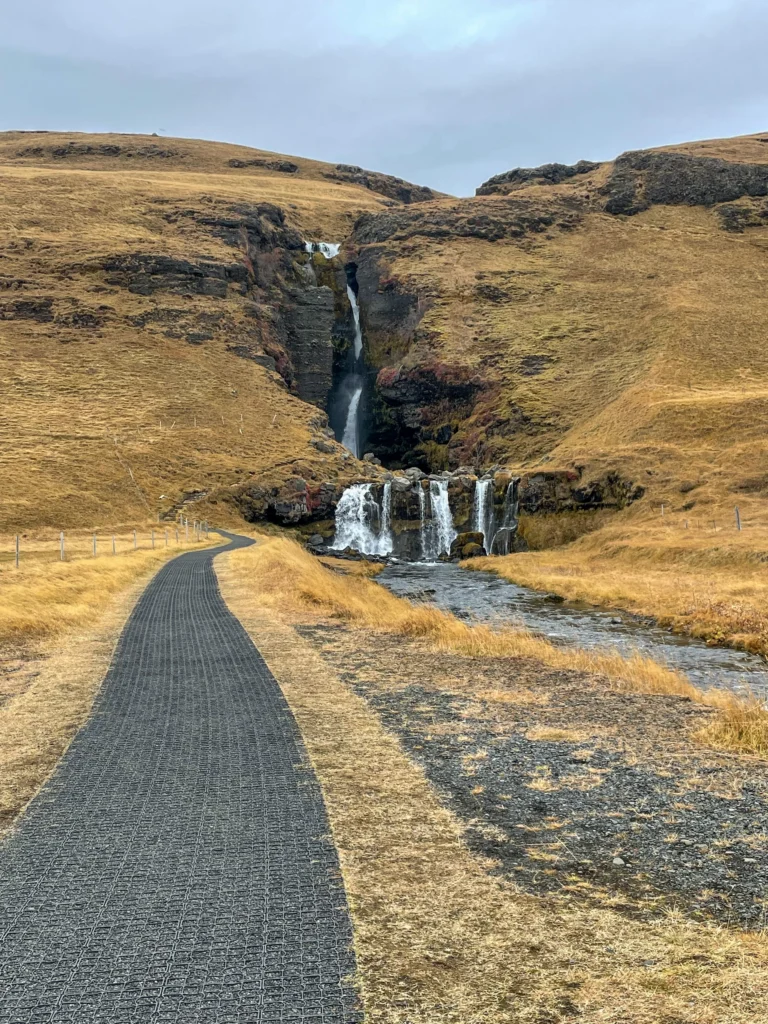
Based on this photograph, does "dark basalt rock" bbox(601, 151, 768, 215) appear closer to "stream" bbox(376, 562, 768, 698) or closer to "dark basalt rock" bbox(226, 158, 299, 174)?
"dark basalt rock" bbox(226, 158, 299, 174)

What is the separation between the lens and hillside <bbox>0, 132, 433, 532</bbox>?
2404 inches

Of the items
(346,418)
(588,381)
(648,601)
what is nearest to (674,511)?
(648,601)

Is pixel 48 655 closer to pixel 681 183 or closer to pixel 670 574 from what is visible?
pixel 670 574

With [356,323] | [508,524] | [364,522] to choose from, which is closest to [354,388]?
[356,323]

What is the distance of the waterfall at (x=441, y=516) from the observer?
57.1m

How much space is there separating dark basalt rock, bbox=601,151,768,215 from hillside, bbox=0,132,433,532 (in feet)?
147

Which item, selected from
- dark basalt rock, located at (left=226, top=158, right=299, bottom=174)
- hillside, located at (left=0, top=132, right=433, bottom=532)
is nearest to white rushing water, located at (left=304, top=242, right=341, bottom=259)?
hillside, located at (left=0, top=132, right=433, bottom=532)

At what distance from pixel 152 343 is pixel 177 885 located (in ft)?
276

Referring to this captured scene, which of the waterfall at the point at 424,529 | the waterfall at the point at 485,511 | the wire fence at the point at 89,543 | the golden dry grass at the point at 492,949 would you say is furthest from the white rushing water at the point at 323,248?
the golden dry grass at the point at 492,949

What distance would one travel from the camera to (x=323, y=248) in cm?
11031

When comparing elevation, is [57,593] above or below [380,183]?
below

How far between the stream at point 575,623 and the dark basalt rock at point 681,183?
94.1 metres

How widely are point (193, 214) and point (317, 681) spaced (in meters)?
103

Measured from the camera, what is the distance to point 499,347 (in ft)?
279
